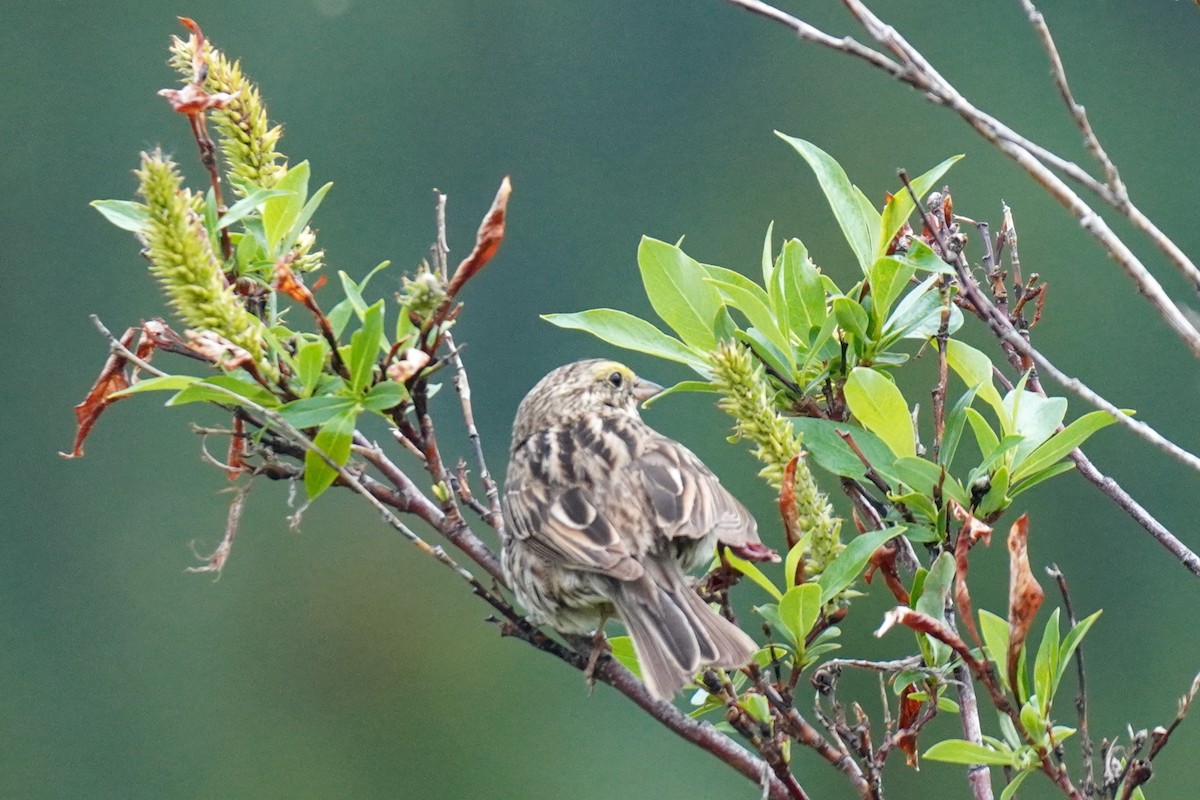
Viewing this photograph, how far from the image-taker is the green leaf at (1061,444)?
2092mm

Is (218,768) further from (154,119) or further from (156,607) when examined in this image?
(154,119)

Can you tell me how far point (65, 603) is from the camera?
18828mm

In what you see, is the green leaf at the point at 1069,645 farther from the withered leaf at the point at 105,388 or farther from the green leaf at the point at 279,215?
the withered leaf at the point at 105,388

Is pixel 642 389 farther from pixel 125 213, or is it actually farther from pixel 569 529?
pixel 125 213

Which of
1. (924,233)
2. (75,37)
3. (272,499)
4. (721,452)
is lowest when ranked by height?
(924,233)

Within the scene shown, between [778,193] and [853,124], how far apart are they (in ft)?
6.13

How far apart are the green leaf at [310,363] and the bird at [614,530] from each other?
615mm

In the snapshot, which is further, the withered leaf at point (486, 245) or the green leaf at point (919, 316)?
the green leaf at point (919, 316)

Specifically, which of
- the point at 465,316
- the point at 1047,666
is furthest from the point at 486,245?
the point at 465,316

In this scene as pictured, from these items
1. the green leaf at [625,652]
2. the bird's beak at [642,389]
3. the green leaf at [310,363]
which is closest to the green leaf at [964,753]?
the green leaf at [625,652]

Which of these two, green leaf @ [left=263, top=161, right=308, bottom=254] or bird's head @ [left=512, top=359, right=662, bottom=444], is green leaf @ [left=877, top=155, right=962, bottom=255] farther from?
bird's head @ [left=512, top=359, right=662, bottom=444]

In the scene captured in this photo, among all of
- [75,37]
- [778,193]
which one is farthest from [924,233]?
[75,37]

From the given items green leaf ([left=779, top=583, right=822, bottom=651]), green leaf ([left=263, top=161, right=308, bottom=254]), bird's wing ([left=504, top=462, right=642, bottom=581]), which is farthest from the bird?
green leaf ([left=263, top=161, right=308, bottom=254])

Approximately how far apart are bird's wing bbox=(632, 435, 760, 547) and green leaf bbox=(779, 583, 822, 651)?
0.43 meters
